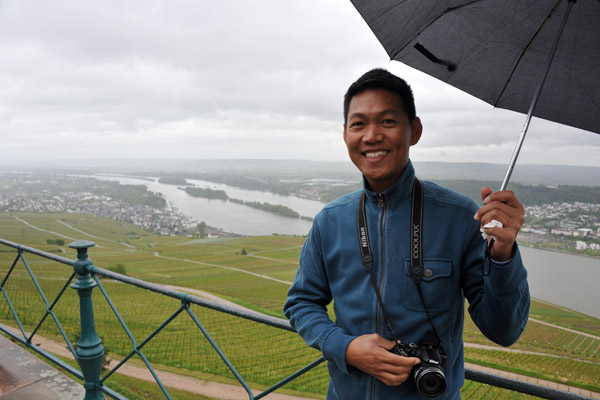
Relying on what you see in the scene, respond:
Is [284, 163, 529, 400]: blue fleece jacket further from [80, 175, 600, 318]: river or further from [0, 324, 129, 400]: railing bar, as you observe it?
[80, 175, 600, 318]: river

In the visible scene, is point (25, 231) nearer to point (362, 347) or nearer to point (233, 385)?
point (233, 385)

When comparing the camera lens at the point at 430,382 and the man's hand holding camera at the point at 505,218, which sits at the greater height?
the man's hand holding camera at the point at 505,218

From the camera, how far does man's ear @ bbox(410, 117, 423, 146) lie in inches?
51.9

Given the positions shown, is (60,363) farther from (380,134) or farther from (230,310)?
(380,134)

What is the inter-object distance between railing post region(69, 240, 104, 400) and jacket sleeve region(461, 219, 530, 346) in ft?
8.41

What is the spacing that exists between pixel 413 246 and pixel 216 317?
49065 mm

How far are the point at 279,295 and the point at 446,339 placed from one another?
52.2m

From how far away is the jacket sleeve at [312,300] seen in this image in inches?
49.8

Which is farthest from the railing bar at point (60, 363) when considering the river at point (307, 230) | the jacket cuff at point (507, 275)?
the river at point (307, 230)

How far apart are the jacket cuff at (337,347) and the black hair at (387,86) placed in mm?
819

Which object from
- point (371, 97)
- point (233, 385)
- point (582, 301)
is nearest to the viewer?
point (371, 97)

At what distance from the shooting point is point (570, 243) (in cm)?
6594

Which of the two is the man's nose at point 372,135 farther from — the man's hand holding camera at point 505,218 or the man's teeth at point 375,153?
the man's hand holding camera at point 505,218

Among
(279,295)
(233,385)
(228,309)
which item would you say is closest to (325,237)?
→ (228,309)
